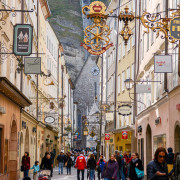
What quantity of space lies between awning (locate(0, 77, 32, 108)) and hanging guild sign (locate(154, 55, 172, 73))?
554 centimetres

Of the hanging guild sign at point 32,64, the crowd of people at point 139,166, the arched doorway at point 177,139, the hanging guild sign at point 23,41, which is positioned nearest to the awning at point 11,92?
the hanging guild sign at point 32,64

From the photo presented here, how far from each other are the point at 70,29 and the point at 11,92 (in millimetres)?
97088

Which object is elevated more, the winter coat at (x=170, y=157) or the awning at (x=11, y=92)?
the awning at (x=11, y=92)

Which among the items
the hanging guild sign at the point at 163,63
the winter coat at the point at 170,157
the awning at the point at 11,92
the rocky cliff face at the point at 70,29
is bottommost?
the winter coat at the point at 170,157

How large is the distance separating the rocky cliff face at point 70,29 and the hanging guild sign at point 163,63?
3500 inches

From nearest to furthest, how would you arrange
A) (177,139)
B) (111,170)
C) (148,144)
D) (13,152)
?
(111,170), (177,139), (13,152), (148,144)

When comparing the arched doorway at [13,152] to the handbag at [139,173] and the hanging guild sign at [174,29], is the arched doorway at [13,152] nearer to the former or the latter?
the handbag at [139,173]

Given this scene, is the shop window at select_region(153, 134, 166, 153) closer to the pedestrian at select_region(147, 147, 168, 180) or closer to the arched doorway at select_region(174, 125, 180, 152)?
the arched doorway at select_region(174, 125, 180, 152)

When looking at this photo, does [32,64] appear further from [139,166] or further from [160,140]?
[139,166]

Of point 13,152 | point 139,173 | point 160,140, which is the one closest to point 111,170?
point 139,173

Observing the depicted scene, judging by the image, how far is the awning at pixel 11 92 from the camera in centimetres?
1871

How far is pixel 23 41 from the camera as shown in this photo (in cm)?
1672

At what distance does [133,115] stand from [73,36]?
81190mm

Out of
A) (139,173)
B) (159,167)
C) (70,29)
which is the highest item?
(70,29)
